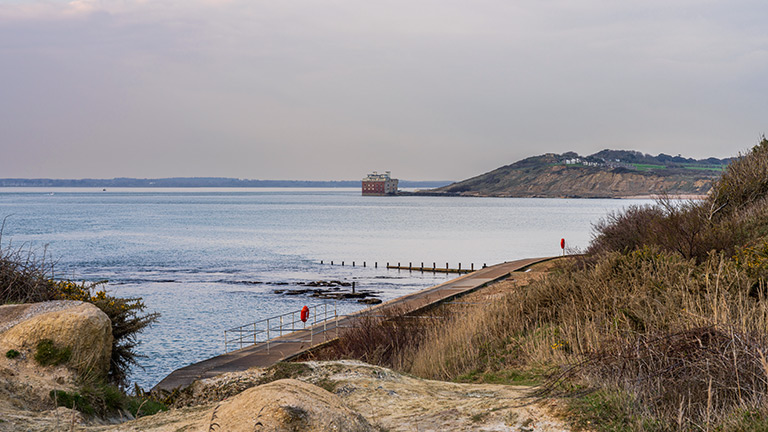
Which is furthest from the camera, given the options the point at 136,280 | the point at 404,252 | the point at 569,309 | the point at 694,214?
the point at 404,252

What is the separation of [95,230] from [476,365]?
113231mm

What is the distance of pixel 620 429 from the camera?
540 cm

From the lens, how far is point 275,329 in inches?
1120

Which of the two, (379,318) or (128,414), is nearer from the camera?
(128,414)

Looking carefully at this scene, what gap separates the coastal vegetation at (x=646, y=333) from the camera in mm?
5809

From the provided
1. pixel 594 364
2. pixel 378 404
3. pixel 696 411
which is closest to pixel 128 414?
pixel 378 404

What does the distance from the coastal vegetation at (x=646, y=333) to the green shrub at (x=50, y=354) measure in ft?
19.2

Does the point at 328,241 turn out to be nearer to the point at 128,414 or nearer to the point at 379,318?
the point at 379,318

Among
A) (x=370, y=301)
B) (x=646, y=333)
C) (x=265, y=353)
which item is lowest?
(x=370, y=301)

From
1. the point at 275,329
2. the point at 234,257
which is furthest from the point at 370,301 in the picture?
the point at 234,257

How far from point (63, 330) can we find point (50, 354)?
0.47 m

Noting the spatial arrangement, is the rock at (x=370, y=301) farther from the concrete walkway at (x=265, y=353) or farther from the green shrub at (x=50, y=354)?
the green shrub at (x=50, y=354)

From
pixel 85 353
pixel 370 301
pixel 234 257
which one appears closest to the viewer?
pixel 85 353

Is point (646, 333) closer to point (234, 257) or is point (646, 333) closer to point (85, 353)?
point (85, 353)
